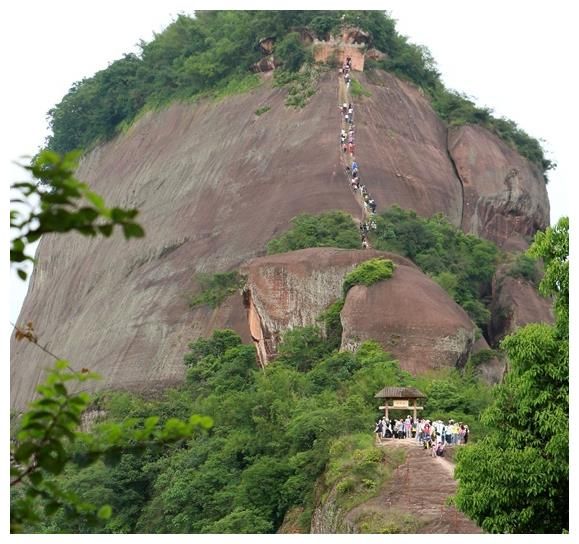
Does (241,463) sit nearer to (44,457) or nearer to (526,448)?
(526,448)

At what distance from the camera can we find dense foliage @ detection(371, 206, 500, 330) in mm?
46938

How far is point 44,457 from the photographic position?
21.4ft

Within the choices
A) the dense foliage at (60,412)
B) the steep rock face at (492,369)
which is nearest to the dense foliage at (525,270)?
the steep rock face at (492,369)

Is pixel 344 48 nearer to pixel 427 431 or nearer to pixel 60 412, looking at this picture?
pixel 427 431

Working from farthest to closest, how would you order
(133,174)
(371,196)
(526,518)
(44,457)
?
1. (133,174)
2. (371,196)
3. (526,518)
4. (44,457)

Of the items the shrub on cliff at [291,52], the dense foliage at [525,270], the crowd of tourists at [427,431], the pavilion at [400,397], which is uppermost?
the shrub on cliff at [291,52]

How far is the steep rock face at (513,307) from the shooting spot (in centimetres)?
4825

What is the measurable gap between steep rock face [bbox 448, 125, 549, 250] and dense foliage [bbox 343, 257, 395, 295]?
1464 centimetres

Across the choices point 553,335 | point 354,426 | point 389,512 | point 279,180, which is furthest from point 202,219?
point 553,335

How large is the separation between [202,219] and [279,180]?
11.5ft

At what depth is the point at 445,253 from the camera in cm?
4847

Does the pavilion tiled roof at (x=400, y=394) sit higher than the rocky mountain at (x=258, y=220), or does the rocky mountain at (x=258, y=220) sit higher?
the rocky mountain at (x=258, y=220)

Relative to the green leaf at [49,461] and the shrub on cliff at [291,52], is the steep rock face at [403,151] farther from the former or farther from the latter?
the green leaf at [49,461]

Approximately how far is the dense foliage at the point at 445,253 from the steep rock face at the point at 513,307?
18.6 inches
